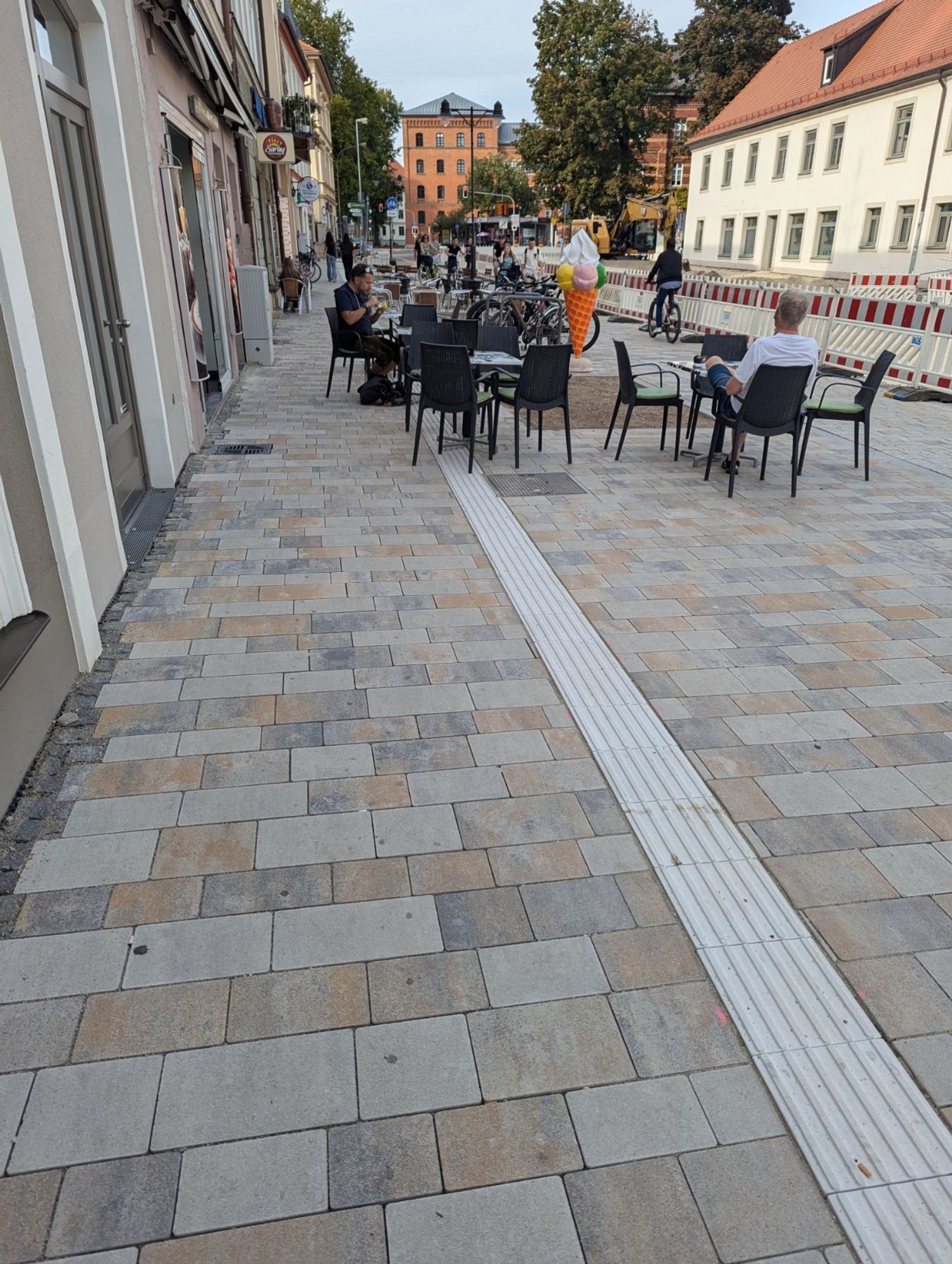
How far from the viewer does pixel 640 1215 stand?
1812 millimetres

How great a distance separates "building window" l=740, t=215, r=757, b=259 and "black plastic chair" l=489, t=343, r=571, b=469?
115ft

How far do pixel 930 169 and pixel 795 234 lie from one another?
8588 millimetres

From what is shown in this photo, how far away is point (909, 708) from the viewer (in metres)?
3.83

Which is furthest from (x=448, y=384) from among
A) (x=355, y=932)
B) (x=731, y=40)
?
(x=731, y=40)

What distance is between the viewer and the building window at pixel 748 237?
37844 millimetres

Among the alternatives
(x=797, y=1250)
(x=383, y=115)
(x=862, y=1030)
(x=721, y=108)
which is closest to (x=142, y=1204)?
(x=797, y=1250)

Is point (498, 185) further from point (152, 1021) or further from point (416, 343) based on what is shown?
point (152, 1021)

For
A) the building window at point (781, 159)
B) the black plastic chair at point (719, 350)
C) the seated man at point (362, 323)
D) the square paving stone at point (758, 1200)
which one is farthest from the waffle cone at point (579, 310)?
the building window at point (781, 159)

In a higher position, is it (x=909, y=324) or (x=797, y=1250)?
(x=909, y=324)

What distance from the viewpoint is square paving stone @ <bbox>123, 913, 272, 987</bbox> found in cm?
236

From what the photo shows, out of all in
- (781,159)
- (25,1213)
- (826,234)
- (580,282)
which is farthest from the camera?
(781,159)

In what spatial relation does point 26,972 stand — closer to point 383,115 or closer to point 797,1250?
point 797,1250

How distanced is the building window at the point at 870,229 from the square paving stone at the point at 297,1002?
33246 millimetres

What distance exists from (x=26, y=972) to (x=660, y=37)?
5551cm
